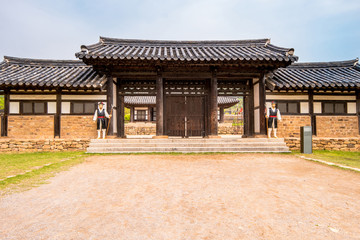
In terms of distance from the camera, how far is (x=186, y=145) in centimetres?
786

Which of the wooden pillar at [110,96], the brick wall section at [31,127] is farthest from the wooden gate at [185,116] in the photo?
the brick wall section at [31,127]

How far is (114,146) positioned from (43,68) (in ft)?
21.0

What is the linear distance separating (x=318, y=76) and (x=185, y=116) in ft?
23.4

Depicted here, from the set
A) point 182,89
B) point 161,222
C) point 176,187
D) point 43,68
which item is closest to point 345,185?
point 176,187

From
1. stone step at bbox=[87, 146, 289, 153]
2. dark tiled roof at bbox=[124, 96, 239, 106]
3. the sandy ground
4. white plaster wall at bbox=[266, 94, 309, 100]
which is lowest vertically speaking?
the sandy ground

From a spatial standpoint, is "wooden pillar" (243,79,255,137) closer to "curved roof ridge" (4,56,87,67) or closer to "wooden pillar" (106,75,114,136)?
"wooden pillar" (106,75,114,136)

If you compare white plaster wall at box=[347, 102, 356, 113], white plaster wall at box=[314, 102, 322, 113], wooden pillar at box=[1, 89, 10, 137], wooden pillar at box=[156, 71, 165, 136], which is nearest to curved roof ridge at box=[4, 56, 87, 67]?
wooden pillar at box=[1, 89, 10, 137]

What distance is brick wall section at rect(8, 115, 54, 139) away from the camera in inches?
340

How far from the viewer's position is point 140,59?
786cm

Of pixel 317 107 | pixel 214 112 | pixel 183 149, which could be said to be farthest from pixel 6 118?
pixel 317 107

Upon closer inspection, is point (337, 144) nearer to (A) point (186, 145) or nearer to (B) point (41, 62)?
(A) point (186, 145)

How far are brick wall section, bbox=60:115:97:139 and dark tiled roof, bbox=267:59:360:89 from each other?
8.60 m

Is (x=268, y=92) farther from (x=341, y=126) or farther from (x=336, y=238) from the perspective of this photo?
(x=336, y=238)

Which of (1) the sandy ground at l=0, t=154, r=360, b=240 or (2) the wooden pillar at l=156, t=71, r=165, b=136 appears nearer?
(1) the sandy ground at l=0, t=154, r=360, b=240
